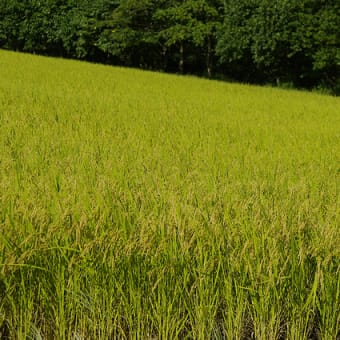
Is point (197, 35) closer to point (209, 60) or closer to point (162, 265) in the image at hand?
point (209, 60)

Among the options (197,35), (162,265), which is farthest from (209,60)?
(162,265)

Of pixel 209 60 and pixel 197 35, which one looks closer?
pixel 197 35

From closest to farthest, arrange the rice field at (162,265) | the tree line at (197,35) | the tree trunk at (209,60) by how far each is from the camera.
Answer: the rice field at (162,265) → the tree line at (197,35) → the tree trunk at (209,60)

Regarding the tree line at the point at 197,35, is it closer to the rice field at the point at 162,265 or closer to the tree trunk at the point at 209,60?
the tree trunk at the point at 209,60

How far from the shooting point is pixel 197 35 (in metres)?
22.0

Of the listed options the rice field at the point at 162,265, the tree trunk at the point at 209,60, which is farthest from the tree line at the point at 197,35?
the rice field at the point at 162,265

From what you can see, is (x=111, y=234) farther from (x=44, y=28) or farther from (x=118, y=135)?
(x=44, y=28)

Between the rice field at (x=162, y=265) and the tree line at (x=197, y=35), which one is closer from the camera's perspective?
the rice field at (x=162, y=265)

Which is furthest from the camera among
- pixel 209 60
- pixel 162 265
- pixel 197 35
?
pixel 209 60

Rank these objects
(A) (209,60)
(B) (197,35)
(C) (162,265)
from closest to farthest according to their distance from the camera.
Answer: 1. (C) (162,265)
2. (B) (197,35)
3. (A) (209,60)

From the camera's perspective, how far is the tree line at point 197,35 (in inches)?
716

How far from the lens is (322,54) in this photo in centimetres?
1753

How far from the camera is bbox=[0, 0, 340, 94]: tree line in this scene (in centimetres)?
1819

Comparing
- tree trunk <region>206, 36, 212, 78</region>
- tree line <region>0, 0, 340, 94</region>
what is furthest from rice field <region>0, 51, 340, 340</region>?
tree trunk <region>206, 36, 212, 78</region>
